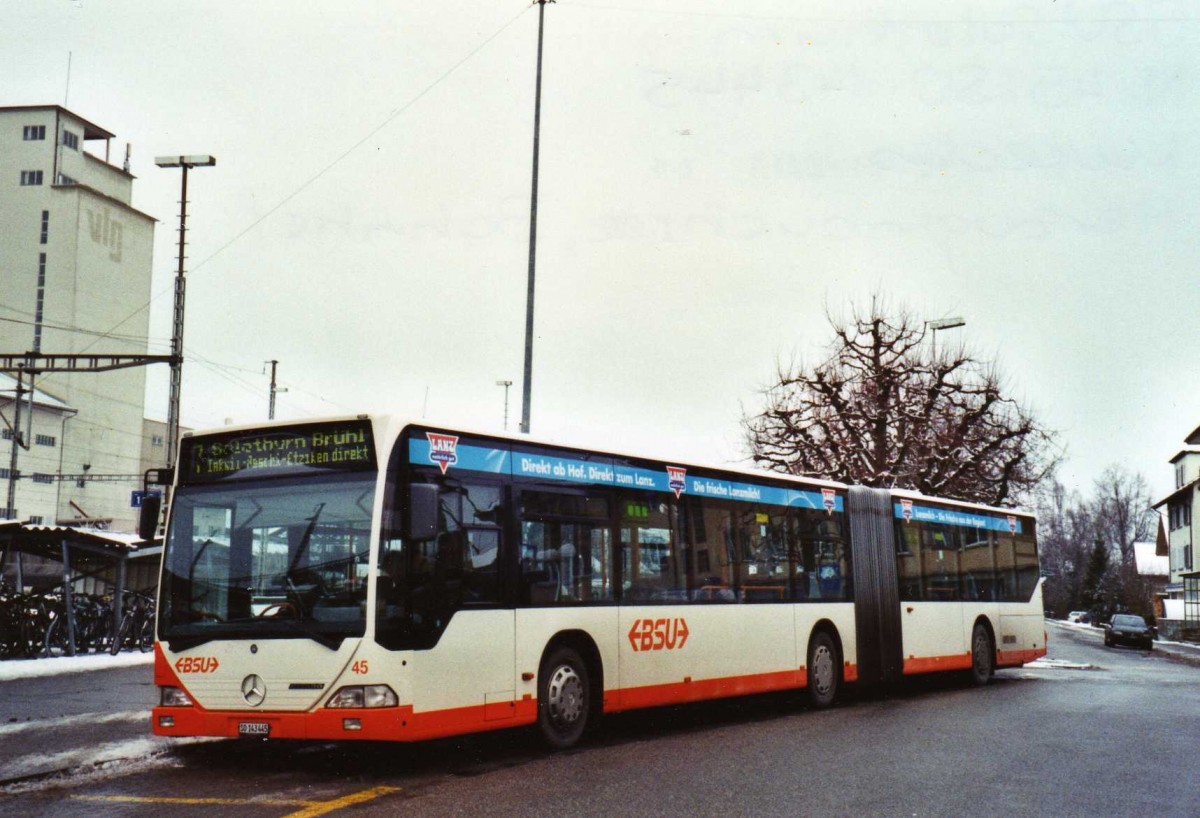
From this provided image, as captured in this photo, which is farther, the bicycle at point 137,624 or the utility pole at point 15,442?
the utility pole at point 15,442

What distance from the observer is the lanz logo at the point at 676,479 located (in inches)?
533

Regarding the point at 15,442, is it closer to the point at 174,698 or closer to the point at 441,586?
the point at 174,698

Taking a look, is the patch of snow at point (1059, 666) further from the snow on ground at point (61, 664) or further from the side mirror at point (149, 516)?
the side mirror at point (149, 516)

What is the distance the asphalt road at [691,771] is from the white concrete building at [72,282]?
76.2m

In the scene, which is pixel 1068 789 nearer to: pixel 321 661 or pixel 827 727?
pixel 827 727

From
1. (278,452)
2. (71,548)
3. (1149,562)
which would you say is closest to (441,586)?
(278,452)

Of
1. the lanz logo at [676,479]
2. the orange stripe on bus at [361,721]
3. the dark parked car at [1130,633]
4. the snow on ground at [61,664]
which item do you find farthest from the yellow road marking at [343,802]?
the dark parked car at [1130,633]

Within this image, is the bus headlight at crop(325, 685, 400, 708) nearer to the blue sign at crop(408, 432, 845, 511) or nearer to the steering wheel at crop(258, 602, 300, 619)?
the steering wheel at crop(258, 602, 300, 619)

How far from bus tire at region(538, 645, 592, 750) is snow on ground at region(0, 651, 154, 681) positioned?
10.6m

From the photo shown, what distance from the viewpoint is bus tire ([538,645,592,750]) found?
11047 millimetres

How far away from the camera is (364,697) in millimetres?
9234

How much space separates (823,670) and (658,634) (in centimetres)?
436

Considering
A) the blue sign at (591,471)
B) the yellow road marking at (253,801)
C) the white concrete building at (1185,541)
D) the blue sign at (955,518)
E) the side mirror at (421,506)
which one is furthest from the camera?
the white concrete building at (1185,541)

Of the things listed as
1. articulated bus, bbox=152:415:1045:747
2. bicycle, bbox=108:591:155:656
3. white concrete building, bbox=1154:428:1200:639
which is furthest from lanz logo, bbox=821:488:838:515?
white concrete building, bbox=1154:428:1200:639
